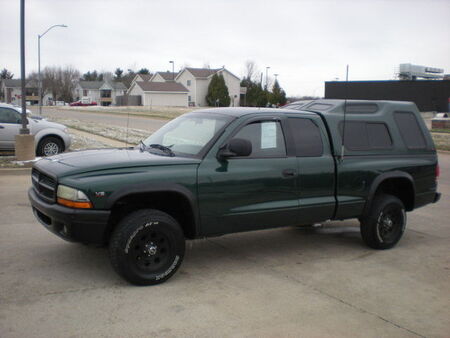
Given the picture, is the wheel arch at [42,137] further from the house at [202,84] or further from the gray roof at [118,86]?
the gray roof at [118,86]

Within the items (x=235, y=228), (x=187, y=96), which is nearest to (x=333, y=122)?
(x=235, y=228)

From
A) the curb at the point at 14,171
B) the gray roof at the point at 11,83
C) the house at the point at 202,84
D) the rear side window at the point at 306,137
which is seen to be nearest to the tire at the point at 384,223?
the rear side window at the point at 306,137

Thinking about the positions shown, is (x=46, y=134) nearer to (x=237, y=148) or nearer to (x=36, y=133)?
(x=36, y=133)

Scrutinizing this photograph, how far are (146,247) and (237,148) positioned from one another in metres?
1.35

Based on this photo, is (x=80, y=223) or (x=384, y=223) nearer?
(x=80, y=223)

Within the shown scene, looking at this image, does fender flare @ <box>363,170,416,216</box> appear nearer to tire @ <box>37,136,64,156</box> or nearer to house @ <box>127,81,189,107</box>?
tire @ <box>37,136,64,156</box>

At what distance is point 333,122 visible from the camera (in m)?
6.29

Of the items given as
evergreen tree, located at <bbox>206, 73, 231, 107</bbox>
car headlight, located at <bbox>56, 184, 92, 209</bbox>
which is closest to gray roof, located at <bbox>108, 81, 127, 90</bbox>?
evergreen tree, located at <bbox>206, 73, 231, 107</bbox>

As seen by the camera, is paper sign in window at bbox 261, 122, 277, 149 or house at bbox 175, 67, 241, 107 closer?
paper sign in window at bbox 261, 122, 277, 149

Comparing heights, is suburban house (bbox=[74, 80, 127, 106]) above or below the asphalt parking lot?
above

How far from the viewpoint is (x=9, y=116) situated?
14352mm

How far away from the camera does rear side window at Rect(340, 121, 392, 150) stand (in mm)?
6387

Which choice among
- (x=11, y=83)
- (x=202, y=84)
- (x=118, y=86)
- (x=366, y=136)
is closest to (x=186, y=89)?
(x=202, y=84)

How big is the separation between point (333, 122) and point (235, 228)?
1956 millimetres
